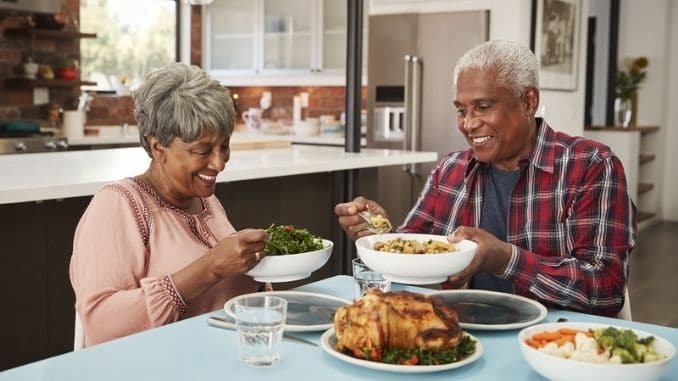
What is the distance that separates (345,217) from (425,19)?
3.91 m

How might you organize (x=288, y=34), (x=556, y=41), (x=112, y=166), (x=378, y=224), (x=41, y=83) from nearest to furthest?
(x=378, y=224), (x=112, y=166), (x=556, y=41), (x=41, y=83), (x=288, y=34)

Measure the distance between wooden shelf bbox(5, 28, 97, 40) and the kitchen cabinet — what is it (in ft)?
4.53

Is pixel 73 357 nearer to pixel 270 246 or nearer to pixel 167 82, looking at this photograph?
pixel 270 246

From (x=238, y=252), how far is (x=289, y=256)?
5.0 inches

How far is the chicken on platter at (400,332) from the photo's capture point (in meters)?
1.34

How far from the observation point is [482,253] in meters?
1.80

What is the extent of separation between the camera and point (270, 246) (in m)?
1.85

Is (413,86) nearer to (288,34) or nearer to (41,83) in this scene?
(288,34)

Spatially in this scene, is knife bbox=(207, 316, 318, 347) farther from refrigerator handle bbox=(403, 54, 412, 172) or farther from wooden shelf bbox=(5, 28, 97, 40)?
wooden shelf bbox=(5, 28, 97, 40)

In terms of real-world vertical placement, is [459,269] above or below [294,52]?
below

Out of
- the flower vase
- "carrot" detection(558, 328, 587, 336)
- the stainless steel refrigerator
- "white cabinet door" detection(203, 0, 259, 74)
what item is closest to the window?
"white cabinet door" detection(203, 0, 259, 74)

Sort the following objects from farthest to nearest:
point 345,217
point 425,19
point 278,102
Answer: point 278,102 → point 425,19 → point 345,217

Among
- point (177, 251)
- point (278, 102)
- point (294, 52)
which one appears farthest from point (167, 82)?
point (278, 102)

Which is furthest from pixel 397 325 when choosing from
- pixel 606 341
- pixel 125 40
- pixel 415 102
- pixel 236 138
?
pixel 125 40
